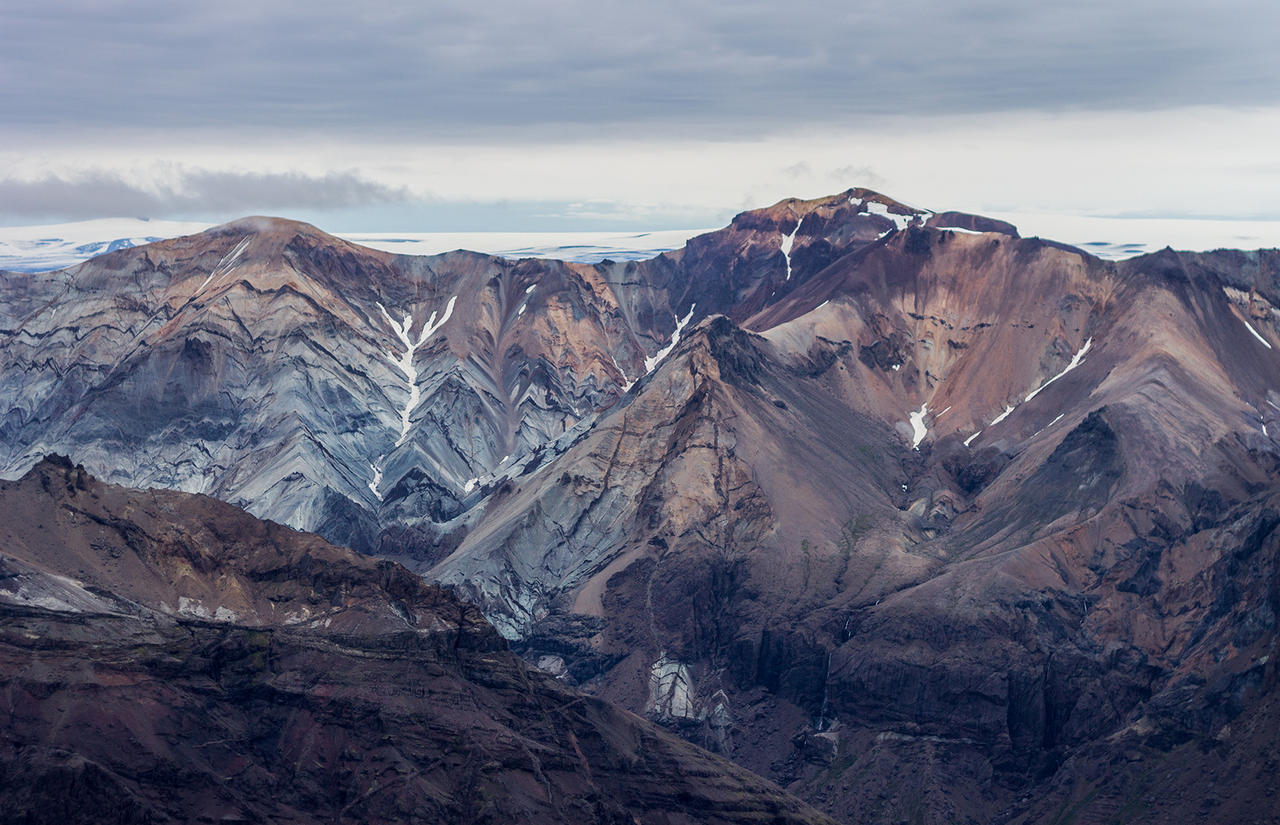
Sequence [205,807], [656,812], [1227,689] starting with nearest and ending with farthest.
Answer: [205,807] < [656,812] < [1227,689]

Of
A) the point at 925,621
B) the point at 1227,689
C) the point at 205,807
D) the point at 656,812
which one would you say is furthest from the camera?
the point at 925,621

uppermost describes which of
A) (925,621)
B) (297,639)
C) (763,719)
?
(297,639)

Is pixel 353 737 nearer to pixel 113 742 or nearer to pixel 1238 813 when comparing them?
pixel 113 742

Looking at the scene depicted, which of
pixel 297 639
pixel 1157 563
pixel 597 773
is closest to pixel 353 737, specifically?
pixel 297 639

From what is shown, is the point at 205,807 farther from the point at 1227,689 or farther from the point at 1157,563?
the point at 1157,563

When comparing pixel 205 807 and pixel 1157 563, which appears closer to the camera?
pixel 205 807

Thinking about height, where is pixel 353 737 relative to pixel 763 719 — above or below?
above
